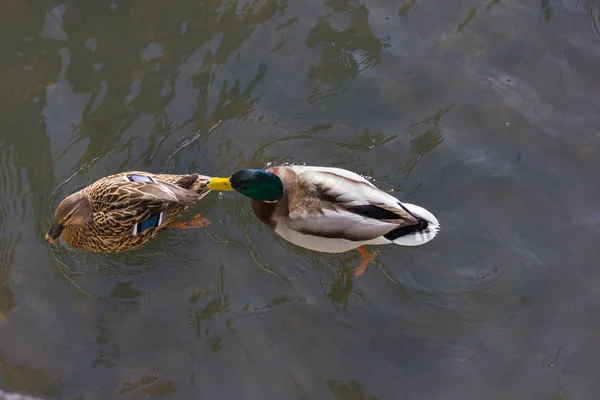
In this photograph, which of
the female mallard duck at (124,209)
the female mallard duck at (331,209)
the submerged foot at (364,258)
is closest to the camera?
the female mallard duck at (331,209)

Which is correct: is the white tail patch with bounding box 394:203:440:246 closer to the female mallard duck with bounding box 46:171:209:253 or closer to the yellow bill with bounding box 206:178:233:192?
the yellow bill with bounding box 206:178:233:192

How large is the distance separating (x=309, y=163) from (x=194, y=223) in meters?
1.12

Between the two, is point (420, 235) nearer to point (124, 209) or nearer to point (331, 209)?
point (331, 209)

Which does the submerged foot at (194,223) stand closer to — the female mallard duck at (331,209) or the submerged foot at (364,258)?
the female mallard duck at (331,209)

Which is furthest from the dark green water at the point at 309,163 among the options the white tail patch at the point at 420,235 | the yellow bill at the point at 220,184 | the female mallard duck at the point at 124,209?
the yellow bill at the point at 220,184

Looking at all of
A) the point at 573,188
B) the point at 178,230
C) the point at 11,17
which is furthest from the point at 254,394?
the point at 11,17

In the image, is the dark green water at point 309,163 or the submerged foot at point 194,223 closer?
the dark green water at point 309,163

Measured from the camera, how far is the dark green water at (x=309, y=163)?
392cm

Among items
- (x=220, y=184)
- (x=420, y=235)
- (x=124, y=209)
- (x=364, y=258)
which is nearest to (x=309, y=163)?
(x=364, y=258)

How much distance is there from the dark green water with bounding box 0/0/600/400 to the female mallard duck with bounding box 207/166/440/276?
57cm

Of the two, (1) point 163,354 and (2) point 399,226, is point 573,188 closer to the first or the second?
(2) point 399,226

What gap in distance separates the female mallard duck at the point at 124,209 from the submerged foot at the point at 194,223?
159mm

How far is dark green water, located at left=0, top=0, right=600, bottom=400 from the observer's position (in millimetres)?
3922

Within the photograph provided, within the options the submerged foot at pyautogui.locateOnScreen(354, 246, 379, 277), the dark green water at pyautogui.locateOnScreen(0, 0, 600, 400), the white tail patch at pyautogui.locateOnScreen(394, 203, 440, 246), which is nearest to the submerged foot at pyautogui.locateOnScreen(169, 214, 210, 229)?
the dark green water at pyautogui.locateOnScreen(0, 0, 600, 400)
